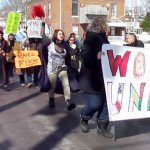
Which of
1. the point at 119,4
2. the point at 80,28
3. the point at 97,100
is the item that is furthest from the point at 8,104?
the point at 119,4

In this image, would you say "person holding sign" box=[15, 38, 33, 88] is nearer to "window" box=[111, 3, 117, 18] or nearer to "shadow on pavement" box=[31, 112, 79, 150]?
"shadow on pavement" box=[31, 112, 79, 150]

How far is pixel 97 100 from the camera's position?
202 inches

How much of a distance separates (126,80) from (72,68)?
2468mm

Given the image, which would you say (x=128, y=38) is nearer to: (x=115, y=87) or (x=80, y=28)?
(x=115, y=87)

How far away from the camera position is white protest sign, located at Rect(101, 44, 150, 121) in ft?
16.0

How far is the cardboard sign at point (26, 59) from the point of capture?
920 centimetres

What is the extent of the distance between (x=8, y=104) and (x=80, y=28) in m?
35.7

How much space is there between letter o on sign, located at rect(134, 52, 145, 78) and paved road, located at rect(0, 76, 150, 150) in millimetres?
1016

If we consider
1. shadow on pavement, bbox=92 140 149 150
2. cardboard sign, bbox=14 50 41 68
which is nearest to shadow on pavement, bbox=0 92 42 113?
cardboard sign, bbox=14 50 41 68

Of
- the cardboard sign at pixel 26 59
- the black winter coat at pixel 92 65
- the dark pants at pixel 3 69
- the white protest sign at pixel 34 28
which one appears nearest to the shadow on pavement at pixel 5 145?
the black winter coat at pixel 92 65

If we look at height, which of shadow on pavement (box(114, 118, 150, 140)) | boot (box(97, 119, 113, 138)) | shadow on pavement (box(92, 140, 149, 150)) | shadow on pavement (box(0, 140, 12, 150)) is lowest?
shadow on pavement (box(114, 118, 150, 140))

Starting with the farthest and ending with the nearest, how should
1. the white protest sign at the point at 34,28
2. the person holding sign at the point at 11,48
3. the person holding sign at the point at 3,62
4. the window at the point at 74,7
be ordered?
the window at the point at 74,7
the person holding sign at the point at 11,48
the person holding sign at the point at 3,62
the white protest sign at the point at 34,28

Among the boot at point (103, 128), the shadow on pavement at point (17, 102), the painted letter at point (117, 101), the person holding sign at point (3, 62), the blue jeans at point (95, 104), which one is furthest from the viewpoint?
the person holding sign at point (3, 62)

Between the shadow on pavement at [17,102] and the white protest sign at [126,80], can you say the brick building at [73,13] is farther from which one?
the white protest sign at [126,80]
